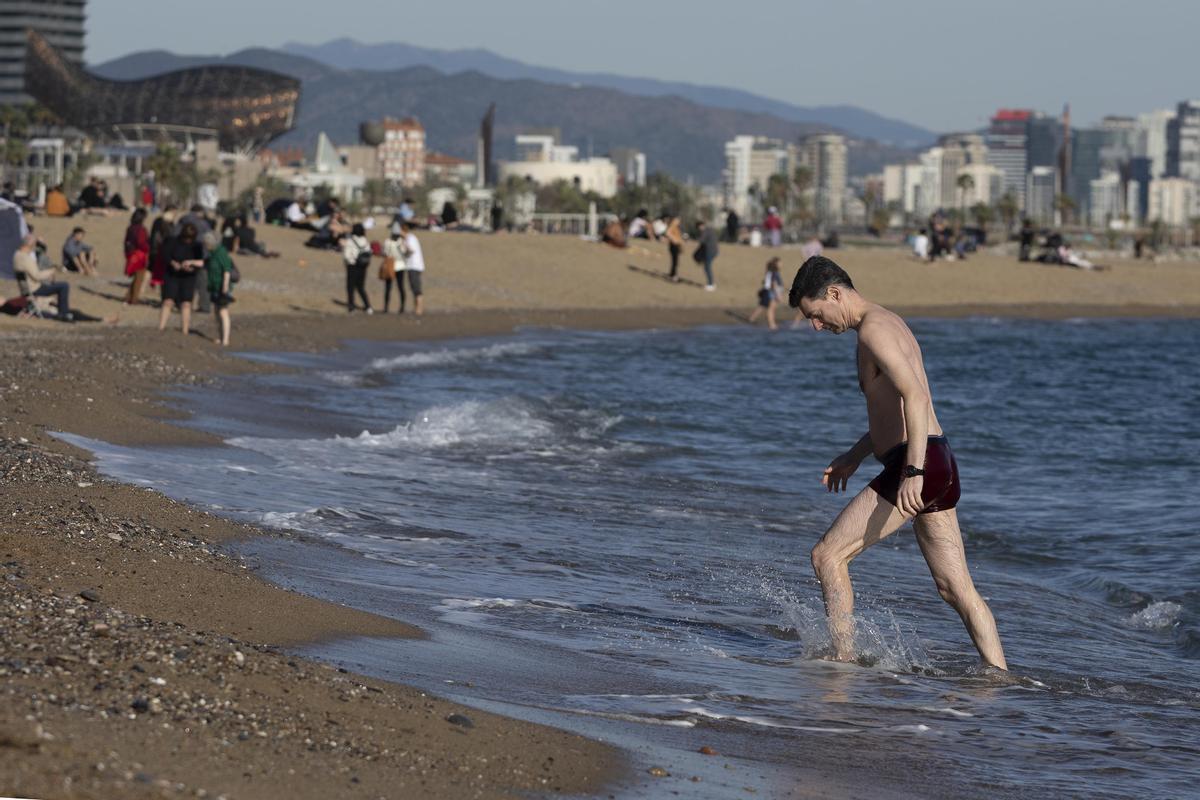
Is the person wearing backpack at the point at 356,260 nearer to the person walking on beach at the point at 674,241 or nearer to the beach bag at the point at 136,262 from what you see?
the beach bag at the point at 136,262

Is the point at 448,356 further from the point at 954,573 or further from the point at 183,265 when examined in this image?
the point at 954,573

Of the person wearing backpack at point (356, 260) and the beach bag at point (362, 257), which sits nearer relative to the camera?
the person wearing backpack at point (356, 260)

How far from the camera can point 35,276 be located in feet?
68.3

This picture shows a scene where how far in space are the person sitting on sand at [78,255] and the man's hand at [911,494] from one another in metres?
22.2

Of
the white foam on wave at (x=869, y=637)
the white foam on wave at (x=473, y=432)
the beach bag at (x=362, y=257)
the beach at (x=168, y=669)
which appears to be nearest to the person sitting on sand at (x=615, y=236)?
the beach bag at (x=362, y=257)

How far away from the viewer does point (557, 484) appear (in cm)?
1186

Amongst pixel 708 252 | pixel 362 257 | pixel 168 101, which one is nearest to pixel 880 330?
pixel 362 257

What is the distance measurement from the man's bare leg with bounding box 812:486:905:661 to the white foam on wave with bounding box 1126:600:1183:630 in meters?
2.54

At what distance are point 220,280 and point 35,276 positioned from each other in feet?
9.07

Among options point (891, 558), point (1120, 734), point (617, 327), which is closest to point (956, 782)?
point (1120, 734)

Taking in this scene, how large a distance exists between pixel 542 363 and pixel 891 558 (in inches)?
556

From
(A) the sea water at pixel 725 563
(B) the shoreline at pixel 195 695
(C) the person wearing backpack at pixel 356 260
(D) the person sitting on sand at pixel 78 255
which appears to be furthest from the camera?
(D) the person sitting on sand at pixel 78 255

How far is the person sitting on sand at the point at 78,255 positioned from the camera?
26.4 metres

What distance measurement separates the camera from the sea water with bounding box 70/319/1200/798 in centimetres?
571
